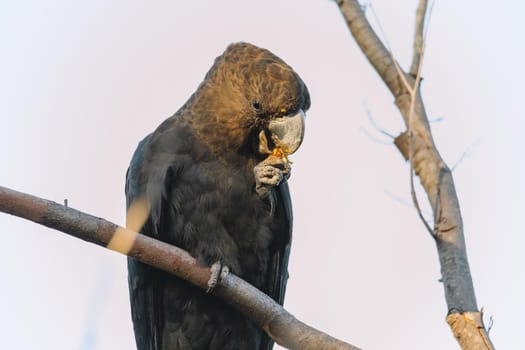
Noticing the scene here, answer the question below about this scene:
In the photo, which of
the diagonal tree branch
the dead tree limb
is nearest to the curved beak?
the dead tree limb

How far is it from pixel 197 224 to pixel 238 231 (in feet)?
0.90

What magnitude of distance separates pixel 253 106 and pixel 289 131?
0.30 meters

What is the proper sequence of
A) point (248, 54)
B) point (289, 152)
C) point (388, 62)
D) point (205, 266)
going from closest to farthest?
point (205, 266) < point (289, 152) < point (248, 54) < point (388, 62)

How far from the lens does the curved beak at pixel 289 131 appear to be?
15.0 ft

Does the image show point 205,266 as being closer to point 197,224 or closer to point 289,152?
point 197,224

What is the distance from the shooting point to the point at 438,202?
4.43 metres

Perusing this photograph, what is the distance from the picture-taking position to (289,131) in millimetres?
4574

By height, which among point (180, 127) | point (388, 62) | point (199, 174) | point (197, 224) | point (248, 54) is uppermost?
point (388, 62)

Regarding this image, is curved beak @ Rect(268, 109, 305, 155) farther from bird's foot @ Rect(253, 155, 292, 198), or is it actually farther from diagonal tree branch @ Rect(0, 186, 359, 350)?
diagonal tree branch @ Rect(0, 186, 359, 350)

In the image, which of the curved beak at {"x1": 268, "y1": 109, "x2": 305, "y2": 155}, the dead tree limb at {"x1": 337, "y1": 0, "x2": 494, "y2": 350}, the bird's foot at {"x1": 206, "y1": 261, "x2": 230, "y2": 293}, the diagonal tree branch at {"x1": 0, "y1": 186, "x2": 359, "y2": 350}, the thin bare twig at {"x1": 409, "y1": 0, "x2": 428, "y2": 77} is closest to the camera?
the diagonal tree branch at {"x1": 0, "y1": 186, "x2": 359, "y2": 350}

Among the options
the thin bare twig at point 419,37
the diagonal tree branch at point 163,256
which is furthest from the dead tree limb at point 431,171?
the diagonal tree branch at point 163,256

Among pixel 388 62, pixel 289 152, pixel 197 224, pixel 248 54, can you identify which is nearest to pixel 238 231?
pixel 197 224

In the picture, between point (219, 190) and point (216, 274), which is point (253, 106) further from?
point (216, 274)

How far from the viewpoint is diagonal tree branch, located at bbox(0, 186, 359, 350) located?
3326mm
